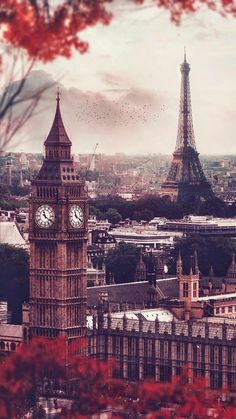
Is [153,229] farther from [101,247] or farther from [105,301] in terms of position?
[105,301]

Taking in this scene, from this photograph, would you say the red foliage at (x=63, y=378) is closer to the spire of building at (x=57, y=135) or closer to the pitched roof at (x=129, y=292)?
the spire of building at (x=57, y=135)

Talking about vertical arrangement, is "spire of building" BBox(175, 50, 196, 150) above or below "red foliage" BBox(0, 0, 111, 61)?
above

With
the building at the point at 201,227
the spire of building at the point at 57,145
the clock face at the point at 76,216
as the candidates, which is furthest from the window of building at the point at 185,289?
the building at the point at 201,227

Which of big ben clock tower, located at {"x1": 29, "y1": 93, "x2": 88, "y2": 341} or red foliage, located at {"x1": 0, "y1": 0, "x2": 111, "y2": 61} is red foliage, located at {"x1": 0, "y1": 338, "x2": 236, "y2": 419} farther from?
big ben clock tower, located at {"x1": 29, "y1": 93, "x2": 88, "y2": 341}

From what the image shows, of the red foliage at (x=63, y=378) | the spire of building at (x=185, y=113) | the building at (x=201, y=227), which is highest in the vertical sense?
the spire of building at (x=185, y=113)

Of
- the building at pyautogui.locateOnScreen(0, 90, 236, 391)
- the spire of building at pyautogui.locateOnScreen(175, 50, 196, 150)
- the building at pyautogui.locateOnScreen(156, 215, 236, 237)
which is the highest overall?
the spire of building at pyautogui.locateOnScreen(175, 50, 196, 150)

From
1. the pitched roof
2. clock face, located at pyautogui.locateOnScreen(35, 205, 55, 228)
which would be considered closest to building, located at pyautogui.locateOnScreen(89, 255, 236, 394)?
clock face, located at pyautogui.locateOnScreen(35, 205, 55, 228)

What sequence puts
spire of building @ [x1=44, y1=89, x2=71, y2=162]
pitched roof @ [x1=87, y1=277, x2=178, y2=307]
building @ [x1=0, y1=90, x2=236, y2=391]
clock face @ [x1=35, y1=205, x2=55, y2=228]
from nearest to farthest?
building @ [x1=0, y1=90, x2=236, y2=391], clock face @ [x1=35, y1=205, x2=55, y2=228], spire of building @ [x1=44, y1=89, x2=71, y2=162], pitched roof @ [x1=87, y1=277, x2=178, y2=307]

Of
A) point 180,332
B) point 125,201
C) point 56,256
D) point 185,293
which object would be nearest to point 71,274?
point 56,256

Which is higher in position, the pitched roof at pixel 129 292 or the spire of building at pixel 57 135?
the spire of building at pixel 57 135
